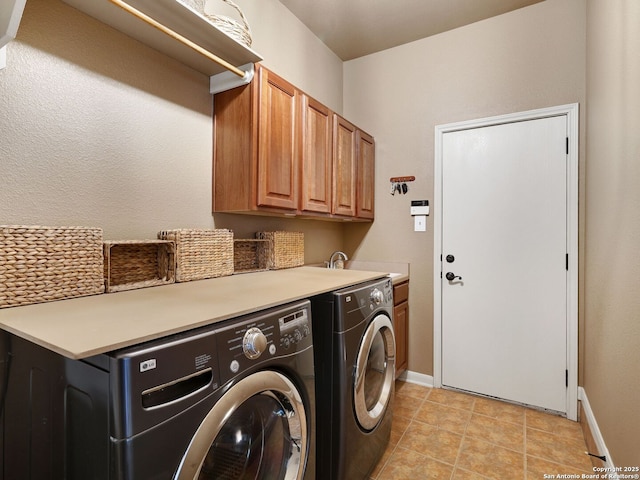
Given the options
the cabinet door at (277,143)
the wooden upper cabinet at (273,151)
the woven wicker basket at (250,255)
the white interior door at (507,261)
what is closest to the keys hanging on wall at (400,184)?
the white interior door at (507,261)

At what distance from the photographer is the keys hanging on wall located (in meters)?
2.87

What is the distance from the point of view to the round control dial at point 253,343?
979mm

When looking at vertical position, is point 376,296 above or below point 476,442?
above

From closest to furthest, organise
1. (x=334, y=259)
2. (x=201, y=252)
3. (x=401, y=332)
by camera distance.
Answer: (x=201, y=252) < (x=401, y=332) < (x=334, y=259)

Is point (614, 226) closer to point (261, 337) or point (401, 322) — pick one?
point (401, 322)

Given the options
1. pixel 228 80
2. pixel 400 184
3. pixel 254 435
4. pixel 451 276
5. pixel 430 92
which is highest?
pixel 430 92

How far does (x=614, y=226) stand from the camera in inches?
61.5

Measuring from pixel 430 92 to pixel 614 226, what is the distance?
1.75m

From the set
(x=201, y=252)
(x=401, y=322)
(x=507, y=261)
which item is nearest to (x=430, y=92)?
(x=507, y=261)

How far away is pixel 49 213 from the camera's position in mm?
1283

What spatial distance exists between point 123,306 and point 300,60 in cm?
229

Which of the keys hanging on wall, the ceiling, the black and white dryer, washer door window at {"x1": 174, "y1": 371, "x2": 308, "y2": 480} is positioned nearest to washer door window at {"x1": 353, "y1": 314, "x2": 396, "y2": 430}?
the black and white dryer

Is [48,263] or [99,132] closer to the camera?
[48,263]

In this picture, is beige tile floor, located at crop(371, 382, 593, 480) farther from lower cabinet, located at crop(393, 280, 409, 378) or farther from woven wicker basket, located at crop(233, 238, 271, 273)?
woven wicker basket, located at crop(233, 238, 271, 273)
